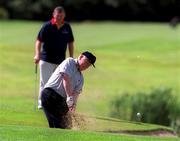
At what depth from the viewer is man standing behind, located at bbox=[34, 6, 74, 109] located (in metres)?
14.4

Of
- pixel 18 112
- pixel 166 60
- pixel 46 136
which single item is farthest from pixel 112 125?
pixel 166 60

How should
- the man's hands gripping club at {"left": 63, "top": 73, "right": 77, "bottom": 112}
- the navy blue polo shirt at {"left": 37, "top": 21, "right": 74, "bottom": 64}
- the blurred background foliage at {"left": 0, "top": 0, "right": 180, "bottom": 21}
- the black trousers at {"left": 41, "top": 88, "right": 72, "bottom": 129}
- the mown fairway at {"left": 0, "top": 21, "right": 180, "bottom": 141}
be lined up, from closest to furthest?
the man's hands gripping club at {"left": 63, "top": 73, "right": 77, "bottom": 112} < the black trousers at {"left": 41, "top": 88, "right": 72, "bottom": 129} < the navy blue polo shirt at {"left": 37, "top": 21, "right": 74, "bottom": 64} < the mown fairway at {"left": 0, "top": 21, "right": 180, "bottom": 141} < the blurred background foliage at {"left": 0, "top": 0, "right": 180, "bottom": 21}

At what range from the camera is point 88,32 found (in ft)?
207

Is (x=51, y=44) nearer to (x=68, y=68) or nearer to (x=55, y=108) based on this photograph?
(x=55, y=108)

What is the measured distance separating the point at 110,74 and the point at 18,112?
2426 centimetres

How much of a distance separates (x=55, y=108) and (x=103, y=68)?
1111 inches

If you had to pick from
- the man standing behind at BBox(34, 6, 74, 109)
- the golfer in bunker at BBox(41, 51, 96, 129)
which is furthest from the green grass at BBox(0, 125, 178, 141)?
the man standing behind at BBox(34, 6, 74, 109)

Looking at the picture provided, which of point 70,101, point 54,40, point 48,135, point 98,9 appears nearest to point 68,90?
point 70,101

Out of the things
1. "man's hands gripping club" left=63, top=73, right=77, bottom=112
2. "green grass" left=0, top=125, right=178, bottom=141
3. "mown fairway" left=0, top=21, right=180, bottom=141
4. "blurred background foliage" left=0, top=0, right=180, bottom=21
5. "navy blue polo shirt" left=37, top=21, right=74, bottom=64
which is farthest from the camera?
"blurred background foliage" left=0, top=0, right=180, bottom=21

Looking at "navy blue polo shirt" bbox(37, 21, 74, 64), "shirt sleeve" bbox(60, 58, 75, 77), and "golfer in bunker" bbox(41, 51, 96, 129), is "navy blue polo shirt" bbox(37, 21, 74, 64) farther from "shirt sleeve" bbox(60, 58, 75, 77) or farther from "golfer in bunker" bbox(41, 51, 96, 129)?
"shirt sleeve" bbox(60, 58, 75, 77)

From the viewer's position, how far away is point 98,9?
94.1 metres

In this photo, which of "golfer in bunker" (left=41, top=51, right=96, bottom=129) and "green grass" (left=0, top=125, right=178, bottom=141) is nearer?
"green grass" (left=0, top=125, right=178, bottom=141)

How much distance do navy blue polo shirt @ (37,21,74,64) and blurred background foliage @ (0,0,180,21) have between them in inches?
2857

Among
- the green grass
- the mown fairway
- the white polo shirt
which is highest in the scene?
the white polo shirt
